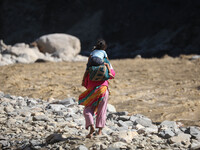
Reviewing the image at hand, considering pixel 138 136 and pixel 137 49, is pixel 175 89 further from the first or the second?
pixel 137 49

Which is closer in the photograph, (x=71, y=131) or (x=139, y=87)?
(x=71, y=131)

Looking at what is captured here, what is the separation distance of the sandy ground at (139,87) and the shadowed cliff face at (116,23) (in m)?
11.0

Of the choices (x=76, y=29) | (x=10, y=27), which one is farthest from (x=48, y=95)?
(x=10, y=27)

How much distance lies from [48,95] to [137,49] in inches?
715

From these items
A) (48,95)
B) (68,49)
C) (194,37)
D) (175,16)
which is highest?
(175,16)

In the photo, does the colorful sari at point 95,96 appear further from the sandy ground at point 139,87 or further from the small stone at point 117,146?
the sandy ground at point 139,87

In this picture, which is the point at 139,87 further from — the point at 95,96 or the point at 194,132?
the point at 95,96

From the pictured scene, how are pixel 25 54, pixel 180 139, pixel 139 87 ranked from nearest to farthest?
1. pixel 180 139
2. pixel 139 87
3. pixel 25 54

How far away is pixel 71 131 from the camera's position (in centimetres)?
387

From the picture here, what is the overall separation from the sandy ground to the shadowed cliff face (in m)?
11.0

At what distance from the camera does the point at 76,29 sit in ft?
106

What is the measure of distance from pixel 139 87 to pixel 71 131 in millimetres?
4761

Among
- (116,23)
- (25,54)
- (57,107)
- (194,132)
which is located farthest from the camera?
(116,23)

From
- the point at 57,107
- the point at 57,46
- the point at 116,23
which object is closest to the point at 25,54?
the point at 57,46
